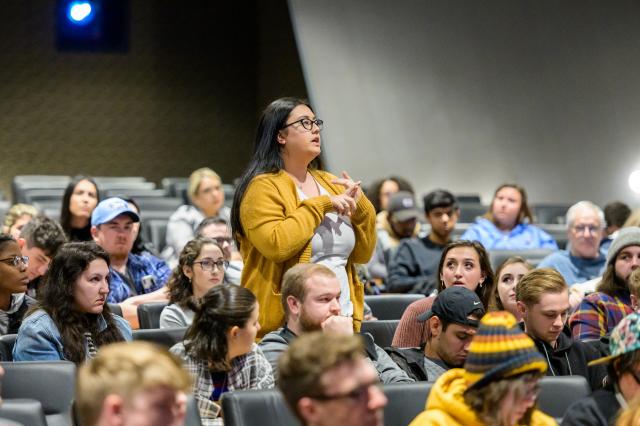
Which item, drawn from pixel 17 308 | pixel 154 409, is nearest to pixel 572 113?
pixel 17 308

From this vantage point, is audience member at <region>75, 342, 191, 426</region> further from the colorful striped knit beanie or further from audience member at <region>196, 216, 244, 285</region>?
audience member at <region>196, 216, 244, 285</region>

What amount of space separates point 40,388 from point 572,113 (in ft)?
28.8

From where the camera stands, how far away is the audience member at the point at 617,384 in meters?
2.86

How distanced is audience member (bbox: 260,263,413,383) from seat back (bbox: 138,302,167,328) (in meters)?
1.27

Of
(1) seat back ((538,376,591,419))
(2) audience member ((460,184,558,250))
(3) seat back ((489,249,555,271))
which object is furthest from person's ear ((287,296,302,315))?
(2) audience member ((460,184,558,250))

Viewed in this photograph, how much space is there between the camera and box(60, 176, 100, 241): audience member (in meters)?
6.31

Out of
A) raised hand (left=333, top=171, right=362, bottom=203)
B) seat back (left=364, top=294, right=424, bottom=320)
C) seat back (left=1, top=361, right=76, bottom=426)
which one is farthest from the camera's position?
seat back (left=364, top=294, right=424, bottom=320)

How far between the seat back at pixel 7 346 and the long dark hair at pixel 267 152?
844 millimetres

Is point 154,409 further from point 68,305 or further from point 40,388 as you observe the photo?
point 68,305

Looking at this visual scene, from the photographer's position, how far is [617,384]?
9.63ft

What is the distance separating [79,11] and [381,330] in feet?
32.5

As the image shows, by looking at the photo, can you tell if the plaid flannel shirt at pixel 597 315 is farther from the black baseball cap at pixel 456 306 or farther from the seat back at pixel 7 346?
the seat back at pixel 7 346

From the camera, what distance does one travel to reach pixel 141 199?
9.95 metres

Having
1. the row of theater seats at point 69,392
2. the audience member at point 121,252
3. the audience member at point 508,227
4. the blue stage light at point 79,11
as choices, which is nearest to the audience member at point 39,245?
the audience member at point 121,252
